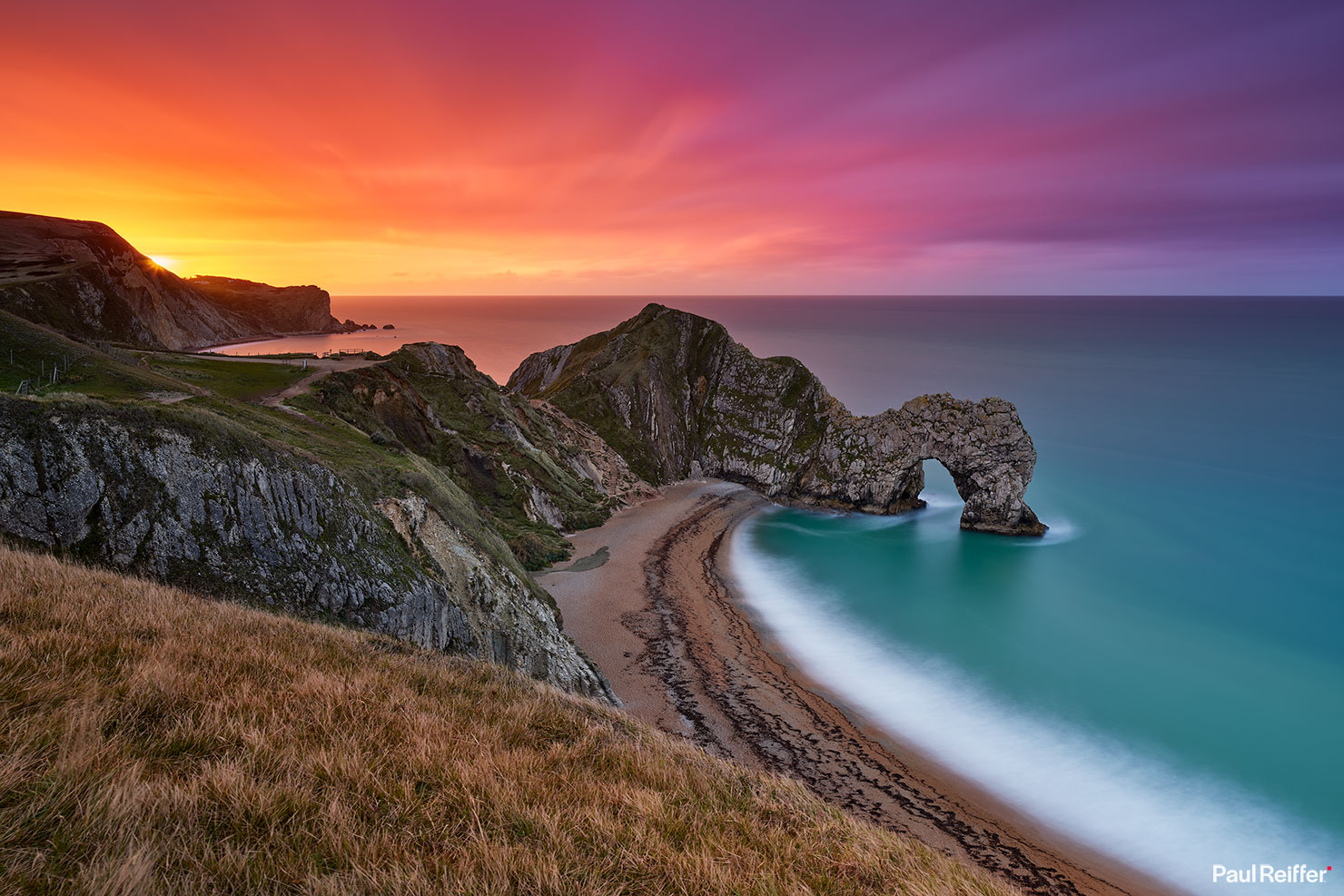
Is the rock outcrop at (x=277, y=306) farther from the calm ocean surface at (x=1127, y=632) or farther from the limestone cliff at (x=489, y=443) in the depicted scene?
the calm ocean surface at (x=1127, y=632)

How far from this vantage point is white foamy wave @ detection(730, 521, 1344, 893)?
20922 mm

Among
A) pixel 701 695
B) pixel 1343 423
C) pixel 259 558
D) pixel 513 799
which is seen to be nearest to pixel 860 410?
pixel 1343 423

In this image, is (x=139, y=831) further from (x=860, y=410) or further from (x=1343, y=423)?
(x=1343, y=423)

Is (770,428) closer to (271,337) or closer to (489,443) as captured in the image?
(489,443)

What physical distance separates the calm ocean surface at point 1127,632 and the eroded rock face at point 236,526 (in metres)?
20.0

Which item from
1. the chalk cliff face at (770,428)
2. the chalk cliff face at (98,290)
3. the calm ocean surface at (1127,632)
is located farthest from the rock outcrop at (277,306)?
the calm ocean surface at (1127,632)

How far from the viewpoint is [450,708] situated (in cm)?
802

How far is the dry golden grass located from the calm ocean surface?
895 inches

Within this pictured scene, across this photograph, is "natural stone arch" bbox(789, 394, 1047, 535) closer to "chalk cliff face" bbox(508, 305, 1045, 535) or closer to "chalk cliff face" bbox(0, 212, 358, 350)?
"chalk cliff face" bbox(508, 305, 1045, 535)

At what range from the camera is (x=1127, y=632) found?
36688 mm

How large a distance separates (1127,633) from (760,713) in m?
26.8

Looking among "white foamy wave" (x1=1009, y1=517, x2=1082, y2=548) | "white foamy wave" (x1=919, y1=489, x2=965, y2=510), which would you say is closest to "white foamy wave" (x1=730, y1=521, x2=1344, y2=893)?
"white foamy wave" (x1=1009, y1=517, x2=1082, y2=548)

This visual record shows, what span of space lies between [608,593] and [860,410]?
67.7m

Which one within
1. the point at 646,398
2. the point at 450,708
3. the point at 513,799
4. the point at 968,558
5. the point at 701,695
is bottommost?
the point at 701,695
